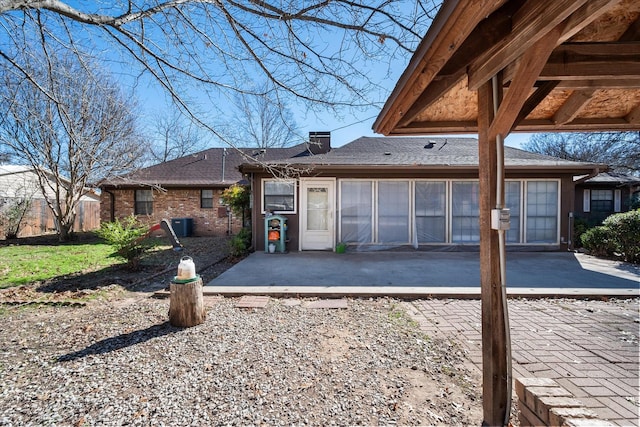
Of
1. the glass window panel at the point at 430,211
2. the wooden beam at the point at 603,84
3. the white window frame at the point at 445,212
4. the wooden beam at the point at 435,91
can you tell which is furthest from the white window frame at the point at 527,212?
the wooden beam at the point at 435,91

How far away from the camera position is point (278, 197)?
8297mm

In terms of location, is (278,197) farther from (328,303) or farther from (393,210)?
(328,303)

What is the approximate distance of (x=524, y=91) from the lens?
1.50 metres

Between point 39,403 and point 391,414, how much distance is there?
2.57 m

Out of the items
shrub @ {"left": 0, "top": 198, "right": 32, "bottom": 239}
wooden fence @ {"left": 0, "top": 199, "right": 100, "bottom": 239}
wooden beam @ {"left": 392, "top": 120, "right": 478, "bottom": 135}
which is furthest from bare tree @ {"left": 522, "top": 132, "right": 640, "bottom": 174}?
wooden fence @ {"left": 0, "top": 199, "right": 100, "bottom": 239}

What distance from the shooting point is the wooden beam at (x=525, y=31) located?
1.18m

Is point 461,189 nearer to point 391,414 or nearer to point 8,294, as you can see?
point 391,414

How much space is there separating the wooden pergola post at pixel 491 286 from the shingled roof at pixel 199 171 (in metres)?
10.2

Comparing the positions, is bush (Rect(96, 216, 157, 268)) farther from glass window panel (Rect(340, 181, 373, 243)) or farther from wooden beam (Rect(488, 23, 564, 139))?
wooden beam (Rect(488, 23, 564, 139))

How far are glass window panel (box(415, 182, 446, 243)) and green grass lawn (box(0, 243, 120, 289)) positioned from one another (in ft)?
26.4

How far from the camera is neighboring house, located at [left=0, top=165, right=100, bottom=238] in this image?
12.5 m

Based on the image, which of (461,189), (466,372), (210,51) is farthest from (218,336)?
(461,189)

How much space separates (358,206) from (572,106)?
236 inches

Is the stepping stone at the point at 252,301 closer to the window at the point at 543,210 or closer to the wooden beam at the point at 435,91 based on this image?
the wooden beam at the point at 435,91
